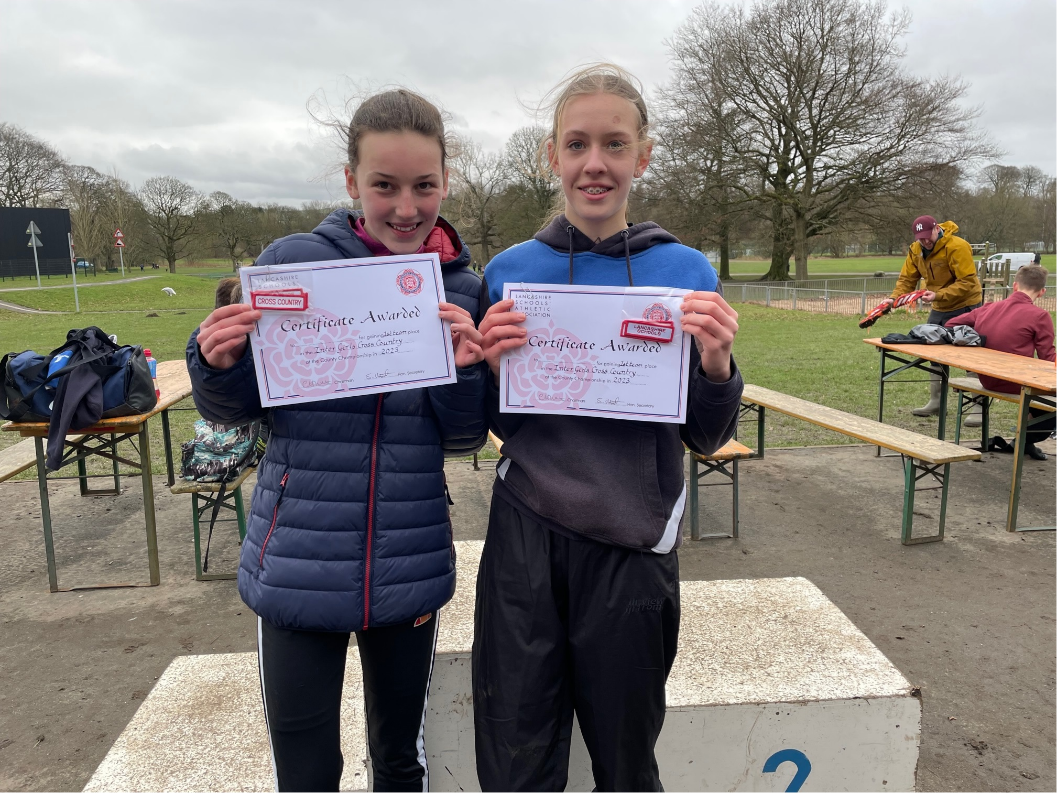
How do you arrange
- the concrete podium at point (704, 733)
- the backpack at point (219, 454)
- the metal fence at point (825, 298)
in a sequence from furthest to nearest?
the metal fence at point (825, 298)
the backpack at point (219, 454)
the concrete podium at point (704, 733)

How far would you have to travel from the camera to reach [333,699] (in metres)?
1.82

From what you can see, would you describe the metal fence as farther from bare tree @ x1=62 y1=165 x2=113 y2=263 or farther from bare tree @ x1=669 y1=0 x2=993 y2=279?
bare tree @ x1=62 y1=165 x2=113 y2=263

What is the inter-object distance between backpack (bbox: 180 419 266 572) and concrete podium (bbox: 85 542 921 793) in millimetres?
2196

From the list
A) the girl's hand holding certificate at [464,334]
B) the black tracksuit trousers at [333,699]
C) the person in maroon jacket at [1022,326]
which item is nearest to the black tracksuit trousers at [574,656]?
the black tracksuit trousers at [333,699]

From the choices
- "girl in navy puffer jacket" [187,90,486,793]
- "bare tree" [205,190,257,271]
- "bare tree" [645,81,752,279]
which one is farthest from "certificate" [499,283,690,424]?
"bare tree" [205,190,257,271]

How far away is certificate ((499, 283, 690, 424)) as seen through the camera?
1774mm

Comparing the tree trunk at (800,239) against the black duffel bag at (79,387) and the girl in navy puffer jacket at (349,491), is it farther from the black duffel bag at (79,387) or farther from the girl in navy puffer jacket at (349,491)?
the girl in navy puffer jacket at (349,491)

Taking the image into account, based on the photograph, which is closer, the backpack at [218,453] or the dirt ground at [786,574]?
the dirt ground at [786,574]

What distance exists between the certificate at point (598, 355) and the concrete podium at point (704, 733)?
3.75ft

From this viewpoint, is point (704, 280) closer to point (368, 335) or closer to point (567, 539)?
point (567, 539)

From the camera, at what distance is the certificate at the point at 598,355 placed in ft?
5.82

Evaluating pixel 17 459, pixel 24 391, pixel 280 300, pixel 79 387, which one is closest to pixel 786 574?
pixel 280 300

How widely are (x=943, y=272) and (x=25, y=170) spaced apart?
171ft

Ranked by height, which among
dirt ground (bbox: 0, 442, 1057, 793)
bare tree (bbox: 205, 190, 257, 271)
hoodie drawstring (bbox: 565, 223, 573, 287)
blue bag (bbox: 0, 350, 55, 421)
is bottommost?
dirt ground (bbox: 0, 442, 1057, 793)
